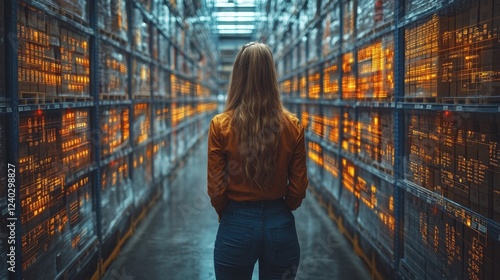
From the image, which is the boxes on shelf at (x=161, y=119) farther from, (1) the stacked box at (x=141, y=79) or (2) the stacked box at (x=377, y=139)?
(2) the stacked box at (x=377, y=139)

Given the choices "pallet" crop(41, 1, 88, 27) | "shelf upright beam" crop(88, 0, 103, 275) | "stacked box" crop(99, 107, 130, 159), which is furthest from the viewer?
"stacked box" crop(99, 107, 130, 159)

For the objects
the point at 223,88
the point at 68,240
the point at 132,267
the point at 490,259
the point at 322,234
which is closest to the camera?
the point at 490,259

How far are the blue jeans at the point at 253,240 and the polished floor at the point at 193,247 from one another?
2533 millimetres

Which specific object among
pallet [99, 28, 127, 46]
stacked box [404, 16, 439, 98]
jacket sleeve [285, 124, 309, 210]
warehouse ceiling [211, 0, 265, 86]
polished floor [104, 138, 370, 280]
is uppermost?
warehouse ceiling [211, 0, 265, 86]

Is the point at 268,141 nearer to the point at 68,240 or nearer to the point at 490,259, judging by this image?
the point at 490,259

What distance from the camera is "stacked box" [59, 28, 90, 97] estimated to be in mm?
4387

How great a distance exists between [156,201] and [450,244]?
6.13m

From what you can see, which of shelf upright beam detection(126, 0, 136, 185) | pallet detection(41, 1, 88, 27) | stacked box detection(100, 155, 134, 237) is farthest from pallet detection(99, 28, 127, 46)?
stacked box detection(100, 155, 134, 237)

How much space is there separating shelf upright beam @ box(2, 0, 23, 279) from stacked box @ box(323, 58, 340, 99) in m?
4.93

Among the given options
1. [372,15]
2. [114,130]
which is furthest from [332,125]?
[114,130]

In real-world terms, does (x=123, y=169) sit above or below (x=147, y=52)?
below

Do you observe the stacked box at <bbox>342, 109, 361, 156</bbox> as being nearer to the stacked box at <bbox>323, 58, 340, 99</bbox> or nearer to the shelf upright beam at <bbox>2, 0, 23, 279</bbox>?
the stacked box at <bbox>323, 58, 340, 99</bbox>

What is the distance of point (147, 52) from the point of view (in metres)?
8.46

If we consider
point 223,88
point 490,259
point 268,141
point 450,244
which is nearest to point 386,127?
point 450,244
